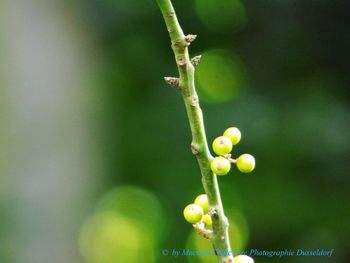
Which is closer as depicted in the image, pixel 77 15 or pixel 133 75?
pixel 77 15

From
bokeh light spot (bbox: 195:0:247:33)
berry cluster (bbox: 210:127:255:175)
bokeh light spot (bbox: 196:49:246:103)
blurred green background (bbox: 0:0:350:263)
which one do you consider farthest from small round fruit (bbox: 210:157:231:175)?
bokeh light spot (bbox: 195:0:247:33)

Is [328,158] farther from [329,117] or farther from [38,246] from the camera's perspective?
[38,246]

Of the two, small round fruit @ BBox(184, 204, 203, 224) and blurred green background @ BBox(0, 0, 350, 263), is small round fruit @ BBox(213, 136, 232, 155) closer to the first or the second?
small round fruit @ BBox(184, 204, 203, 224)

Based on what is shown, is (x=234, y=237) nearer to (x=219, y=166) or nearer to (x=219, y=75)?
(x=219, y=75)

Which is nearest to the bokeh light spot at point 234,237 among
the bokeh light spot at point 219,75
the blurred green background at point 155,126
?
the blurred green background at point 155,126

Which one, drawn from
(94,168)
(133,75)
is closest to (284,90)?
(133,75)

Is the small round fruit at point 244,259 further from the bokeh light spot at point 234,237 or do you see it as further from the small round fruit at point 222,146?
the bokeh light spot at point 234,237
